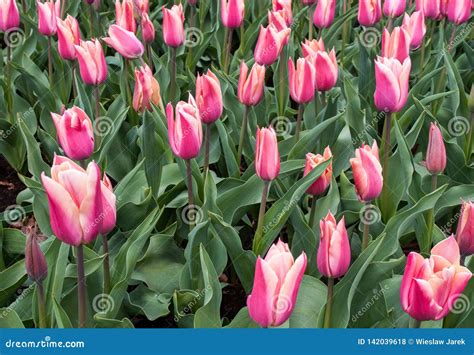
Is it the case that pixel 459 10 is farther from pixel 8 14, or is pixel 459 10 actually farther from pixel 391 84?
pixel 8 14

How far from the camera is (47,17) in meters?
2.78

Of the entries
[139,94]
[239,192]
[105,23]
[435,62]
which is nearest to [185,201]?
[239,192]

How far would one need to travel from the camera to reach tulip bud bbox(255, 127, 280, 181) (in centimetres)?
178

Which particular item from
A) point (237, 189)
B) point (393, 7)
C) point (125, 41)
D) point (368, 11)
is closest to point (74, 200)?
point (237, 189)

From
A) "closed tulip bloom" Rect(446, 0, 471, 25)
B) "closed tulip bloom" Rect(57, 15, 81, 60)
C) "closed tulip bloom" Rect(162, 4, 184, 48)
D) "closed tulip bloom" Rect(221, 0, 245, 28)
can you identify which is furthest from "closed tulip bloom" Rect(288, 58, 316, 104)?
"closed tulip bloom" Rect(446, 0, 471, 25)

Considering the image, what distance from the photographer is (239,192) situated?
219 cm

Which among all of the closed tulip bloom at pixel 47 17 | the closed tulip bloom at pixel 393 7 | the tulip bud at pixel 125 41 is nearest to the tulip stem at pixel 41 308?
the tulip bud at pixel 125 41

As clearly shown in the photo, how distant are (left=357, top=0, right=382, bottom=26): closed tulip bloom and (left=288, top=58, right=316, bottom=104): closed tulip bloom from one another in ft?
2.54

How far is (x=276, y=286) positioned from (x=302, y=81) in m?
0.97

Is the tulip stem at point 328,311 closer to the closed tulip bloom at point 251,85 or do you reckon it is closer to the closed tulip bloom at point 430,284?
the closed tulip bloom at point 430,284

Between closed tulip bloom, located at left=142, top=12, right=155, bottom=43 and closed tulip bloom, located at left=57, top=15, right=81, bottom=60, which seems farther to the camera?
closed tulip bloom, located at left=142, top=12, right=155, bottom=43

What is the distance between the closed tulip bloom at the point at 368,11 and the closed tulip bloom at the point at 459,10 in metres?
0.27

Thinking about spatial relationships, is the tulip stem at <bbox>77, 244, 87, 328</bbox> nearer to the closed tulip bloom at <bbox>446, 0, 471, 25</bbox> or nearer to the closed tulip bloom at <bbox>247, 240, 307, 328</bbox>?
the closed tulip bloom at <bbox>247, 240, 307, 328</bbox>

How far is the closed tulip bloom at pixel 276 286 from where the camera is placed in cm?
135
